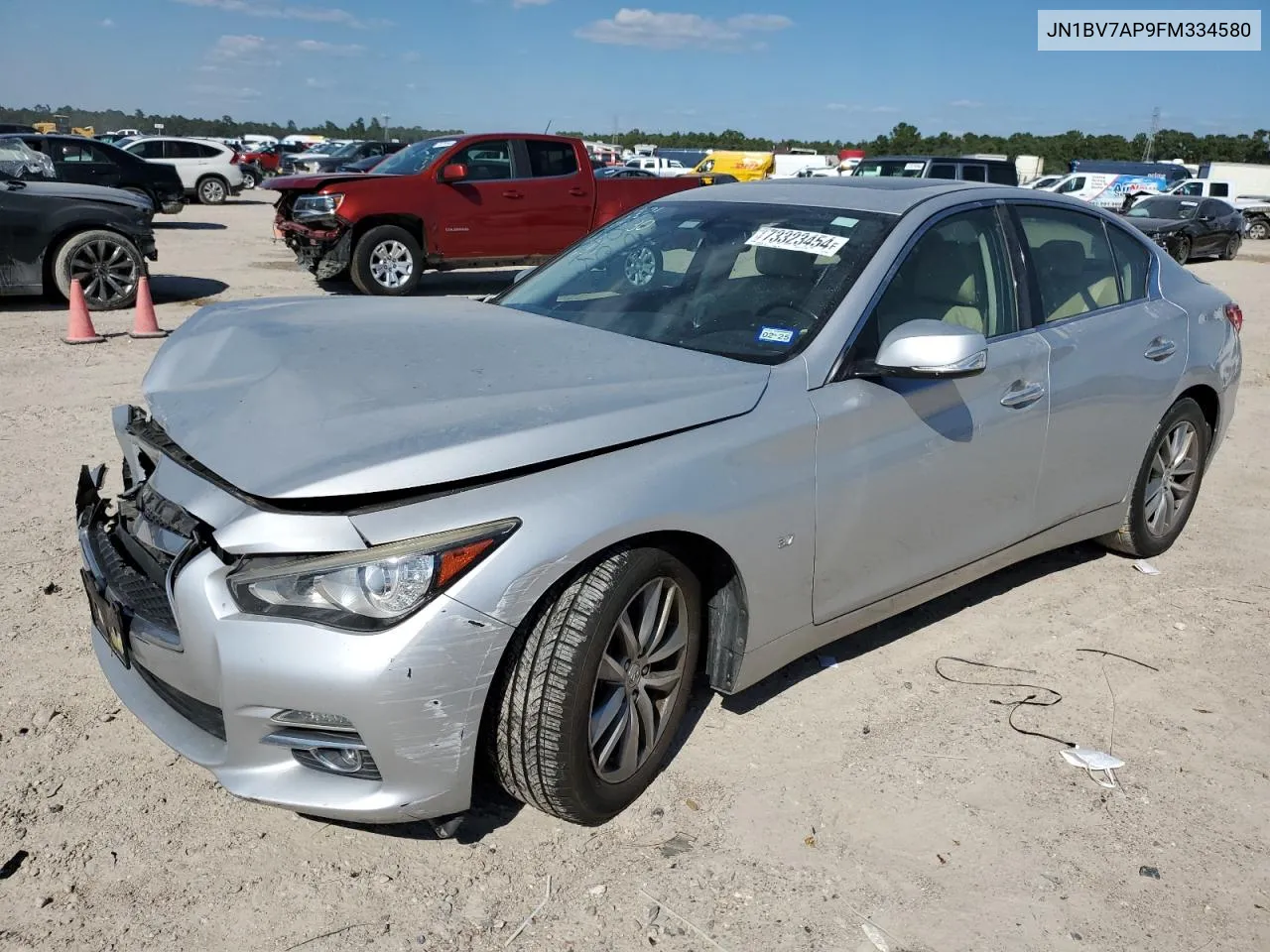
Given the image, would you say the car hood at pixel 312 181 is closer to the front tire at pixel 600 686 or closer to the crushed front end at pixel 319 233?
the crushed front end at pixel 319 233

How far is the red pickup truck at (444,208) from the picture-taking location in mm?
12164

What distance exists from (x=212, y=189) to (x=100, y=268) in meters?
19.7

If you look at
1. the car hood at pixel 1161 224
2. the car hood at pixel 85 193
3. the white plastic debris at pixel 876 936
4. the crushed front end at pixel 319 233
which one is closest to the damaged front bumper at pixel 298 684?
the white plastic debris at pixel 876 936

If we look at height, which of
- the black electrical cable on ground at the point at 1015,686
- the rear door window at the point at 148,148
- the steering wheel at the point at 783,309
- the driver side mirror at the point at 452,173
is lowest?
the black electrical cable on ground at the point at 1015,686

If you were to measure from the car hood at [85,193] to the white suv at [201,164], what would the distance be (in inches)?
738

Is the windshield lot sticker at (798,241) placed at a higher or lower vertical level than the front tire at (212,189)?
lower

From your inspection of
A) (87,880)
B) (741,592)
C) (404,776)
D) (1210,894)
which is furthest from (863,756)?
(87,880)

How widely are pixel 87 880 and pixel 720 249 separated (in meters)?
2.71

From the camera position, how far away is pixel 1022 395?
3.86m

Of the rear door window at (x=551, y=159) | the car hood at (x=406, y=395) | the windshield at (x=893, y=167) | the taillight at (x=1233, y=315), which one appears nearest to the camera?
the car hood at (x=406, y=395)

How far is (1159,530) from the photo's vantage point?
5.04 metres

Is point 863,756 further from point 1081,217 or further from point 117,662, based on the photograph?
point 1081,217

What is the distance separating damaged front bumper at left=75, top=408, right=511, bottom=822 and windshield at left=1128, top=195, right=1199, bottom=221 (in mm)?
24270

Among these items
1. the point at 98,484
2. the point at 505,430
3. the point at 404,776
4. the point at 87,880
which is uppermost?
the point at 505,430
